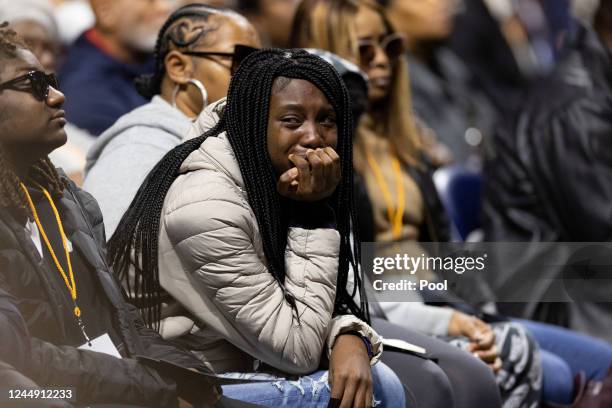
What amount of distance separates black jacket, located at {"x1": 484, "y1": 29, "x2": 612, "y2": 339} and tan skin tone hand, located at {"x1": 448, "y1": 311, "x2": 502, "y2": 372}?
0.94 metres

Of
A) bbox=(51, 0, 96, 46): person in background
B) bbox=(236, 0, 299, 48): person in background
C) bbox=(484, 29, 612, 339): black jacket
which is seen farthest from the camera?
bbox=(484, 29, 612, 339): black jacket

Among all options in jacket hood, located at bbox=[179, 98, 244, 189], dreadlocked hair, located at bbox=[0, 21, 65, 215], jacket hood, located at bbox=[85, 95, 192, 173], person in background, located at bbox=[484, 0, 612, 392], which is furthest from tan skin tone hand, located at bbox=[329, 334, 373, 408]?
person in background, located at bbox=[484, 0, 612, 392]

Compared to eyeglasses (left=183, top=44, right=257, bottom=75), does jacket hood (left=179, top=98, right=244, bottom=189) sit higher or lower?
lower

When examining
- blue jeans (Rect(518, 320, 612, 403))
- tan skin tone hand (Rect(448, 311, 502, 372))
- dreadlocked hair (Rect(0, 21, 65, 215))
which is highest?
dreadlocked hair (Rect(0, 21, 65, 215))

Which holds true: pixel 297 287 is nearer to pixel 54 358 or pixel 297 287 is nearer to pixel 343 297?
pixel 343 297

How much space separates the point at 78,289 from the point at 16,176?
25 centimetres

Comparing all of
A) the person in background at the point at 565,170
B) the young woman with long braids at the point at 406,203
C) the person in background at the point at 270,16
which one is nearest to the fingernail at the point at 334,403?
the young woman with long braids at the point at 406,203

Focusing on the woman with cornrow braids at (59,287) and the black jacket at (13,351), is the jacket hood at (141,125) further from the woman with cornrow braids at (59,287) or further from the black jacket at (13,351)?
the black jacket at (13,351)

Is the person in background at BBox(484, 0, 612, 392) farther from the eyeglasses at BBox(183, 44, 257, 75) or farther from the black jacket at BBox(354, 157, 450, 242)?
the eyeglasses at BBox(183, 44, 257, 75)

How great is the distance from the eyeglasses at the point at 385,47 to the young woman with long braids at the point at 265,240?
1224 mm

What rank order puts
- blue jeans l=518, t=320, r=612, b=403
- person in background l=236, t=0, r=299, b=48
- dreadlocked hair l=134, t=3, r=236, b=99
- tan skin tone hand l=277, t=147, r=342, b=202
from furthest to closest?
1. person in background l=236, t=0, r=299, b=48
2. blue jeans l=518, t=320, r=612, b=403
3. dreadlocked hair l=134, t=3, r=236, b=99
4. tan skin tone hand l=277, t=147, r=342, b=202

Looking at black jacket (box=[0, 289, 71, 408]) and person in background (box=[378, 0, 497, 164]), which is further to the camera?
person in background (box=[378, 0, 497, 164])

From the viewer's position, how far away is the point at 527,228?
4113 millimetres

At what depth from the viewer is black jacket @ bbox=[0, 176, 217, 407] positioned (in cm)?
200
